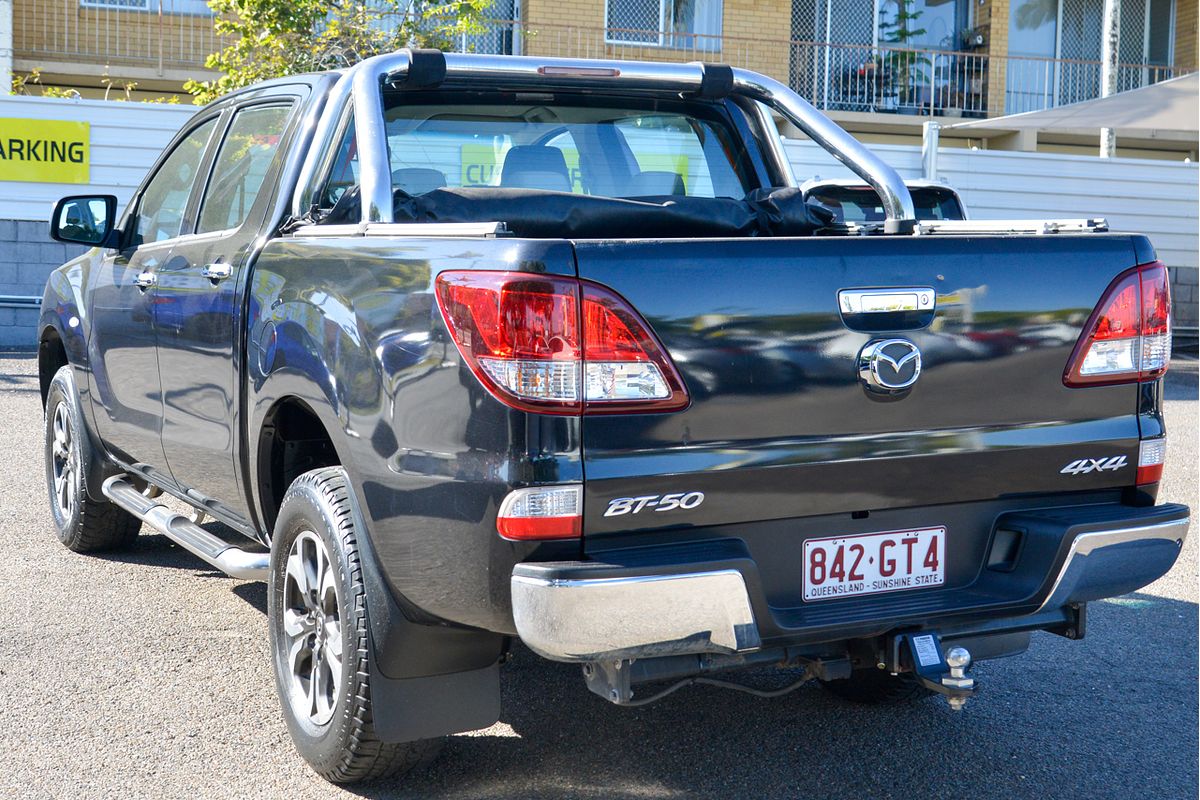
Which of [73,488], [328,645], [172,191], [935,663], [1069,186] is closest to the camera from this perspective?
[935,663]

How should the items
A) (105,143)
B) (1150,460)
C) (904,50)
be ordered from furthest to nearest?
(904,50), (105,143), (1150,460)

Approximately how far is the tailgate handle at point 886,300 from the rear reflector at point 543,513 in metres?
0.75

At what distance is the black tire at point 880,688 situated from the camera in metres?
4.17

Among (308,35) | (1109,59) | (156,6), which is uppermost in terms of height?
(156,6)

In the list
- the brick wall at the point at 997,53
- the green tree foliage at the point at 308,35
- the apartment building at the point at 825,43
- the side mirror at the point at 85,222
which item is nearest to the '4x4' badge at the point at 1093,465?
the side mirror at the point at 85,222

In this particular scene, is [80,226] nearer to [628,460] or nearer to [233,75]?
[628,460]

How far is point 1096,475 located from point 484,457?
5.05ft

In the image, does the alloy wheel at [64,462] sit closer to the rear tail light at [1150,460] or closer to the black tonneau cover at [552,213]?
the black tonneau cover at [552,213]

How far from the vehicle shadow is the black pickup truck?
0.22 m

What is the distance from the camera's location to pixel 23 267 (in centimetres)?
1428

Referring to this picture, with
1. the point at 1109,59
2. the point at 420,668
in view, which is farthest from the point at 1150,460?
the point at 1109,59

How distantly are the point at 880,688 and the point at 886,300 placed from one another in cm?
163

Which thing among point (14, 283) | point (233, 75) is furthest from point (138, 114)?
point (14, 283)

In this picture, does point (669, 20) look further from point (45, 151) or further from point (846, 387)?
point (846, 387)
